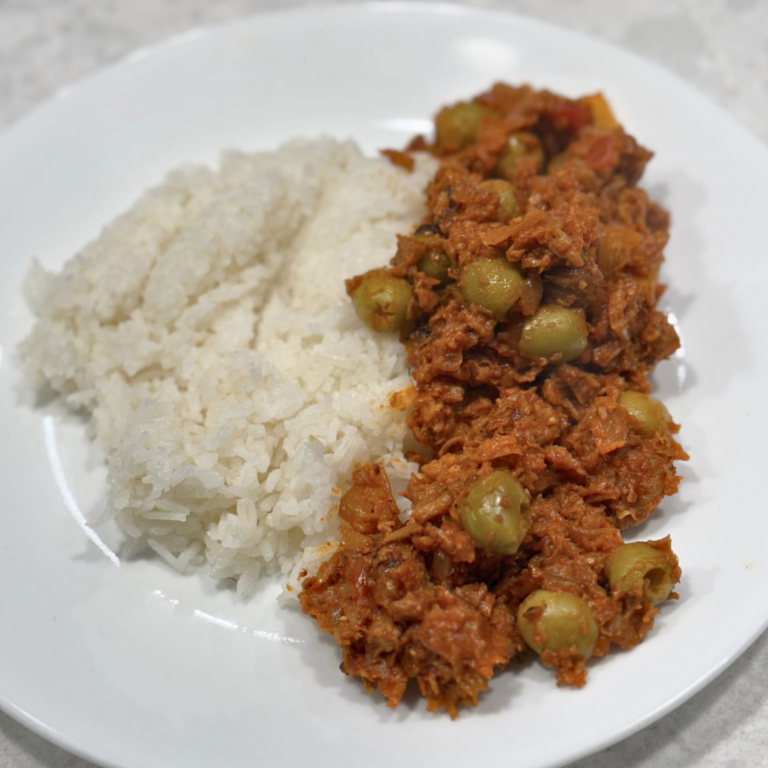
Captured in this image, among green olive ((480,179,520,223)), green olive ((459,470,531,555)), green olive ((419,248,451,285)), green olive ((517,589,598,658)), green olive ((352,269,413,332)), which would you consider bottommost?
green olive ((517,589,598,658))

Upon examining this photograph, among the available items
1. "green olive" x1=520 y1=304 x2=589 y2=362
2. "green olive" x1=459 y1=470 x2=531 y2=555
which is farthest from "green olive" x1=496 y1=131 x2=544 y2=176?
"green olive" x1=459 y1=470 x2=531 y2=555

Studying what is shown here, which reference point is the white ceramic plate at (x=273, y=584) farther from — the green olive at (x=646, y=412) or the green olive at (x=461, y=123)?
the green olive at (x=461, y=123)

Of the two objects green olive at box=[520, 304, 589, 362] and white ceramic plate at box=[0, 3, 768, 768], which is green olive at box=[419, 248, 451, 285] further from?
white ceramic plate at box=[0, 3, 768, 768]

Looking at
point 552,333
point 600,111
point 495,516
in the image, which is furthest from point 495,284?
point 600,111

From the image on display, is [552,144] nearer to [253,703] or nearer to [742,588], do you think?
[742,588]

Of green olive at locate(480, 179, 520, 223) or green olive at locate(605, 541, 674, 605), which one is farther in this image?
green olive at locate(480, 179, 520, 223)

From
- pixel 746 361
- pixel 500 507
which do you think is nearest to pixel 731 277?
pixel 746 361

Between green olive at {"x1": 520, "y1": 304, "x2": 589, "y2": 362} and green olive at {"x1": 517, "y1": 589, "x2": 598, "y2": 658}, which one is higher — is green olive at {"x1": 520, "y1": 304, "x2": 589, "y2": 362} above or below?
above
